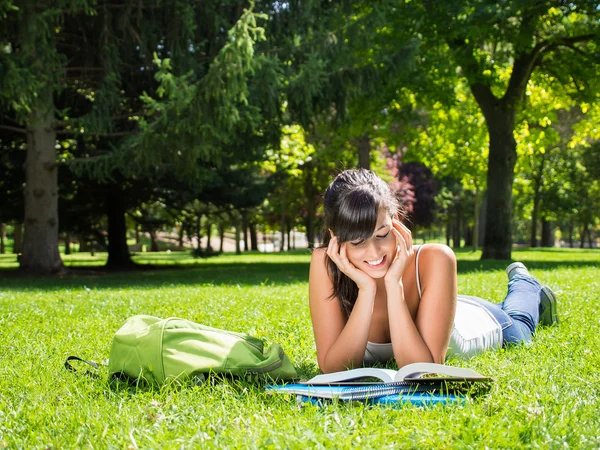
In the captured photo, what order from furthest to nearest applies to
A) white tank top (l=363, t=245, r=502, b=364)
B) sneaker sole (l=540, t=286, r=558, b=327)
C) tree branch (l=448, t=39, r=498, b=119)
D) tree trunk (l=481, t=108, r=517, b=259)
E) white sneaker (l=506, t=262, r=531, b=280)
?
tree trunk (l=481, t=108, r=517, b=259) < tree branch (l=448, t=39, r=498, b=119) < white sneaker (l=506, t=262, r=531, b=280) < sneaker sole (l=540, t=286, r=558, b=327) < white tank top (l=363, t=245, r=502, b=364)

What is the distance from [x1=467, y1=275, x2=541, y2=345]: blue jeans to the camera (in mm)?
4715

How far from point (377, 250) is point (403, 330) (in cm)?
48

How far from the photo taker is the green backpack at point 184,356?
140 inches

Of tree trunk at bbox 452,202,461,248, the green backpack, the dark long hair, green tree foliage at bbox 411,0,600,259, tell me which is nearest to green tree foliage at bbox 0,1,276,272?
green tree foliage at bbox 411,0,600,259

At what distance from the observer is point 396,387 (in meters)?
3.14

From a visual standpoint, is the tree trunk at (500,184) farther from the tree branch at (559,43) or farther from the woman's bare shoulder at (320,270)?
the woman's bare shoulder at (320,270)

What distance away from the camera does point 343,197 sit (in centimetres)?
344

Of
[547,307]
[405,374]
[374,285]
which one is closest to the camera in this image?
[405,374]

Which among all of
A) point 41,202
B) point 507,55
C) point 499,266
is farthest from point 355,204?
point 507,55

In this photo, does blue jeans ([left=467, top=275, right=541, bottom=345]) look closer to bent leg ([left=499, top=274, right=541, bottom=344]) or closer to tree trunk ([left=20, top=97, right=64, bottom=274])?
bent leg ([left=499, top=274, right=541, bottom=344])

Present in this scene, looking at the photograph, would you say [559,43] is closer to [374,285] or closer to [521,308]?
[521,308]

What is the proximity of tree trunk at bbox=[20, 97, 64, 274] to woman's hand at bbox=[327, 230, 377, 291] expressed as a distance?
12.2 m

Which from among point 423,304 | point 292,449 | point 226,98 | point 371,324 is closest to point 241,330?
point 371,324

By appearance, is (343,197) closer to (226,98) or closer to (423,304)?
(423,304)
